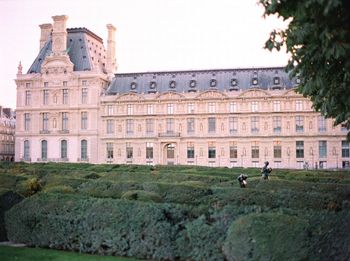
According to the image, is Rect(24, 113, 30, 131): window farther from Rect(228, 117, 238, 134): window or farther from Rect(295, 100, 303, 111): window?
Rect(295, 100, 303, 111): window

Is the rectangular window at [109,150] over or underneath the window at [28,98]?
underneath

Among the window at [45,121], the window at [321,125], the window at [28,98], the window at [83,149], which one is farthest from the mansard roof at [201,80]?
the window at [28,98]

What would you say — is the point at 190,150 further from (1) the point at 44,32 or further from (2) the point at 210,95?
(1) the point at 44,32

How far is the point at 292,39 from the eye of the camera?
36.1 feet

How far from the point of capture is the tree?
9711 millimetres

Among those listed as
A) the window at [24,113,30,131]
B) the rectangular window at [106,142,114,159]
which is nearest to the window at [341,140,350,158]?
the rectangular window at [106,142,114,159]

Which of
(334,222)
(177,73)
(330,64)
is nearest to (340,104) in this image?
(330,64)

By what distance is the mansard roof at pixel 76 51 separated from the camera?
79.8 meters

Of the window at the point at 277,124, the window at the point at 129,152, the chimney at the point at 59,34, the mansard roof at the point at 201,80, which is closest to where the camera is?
the window at the point at 277,124

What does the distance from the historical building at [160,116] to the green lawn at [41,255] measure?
6007 cm

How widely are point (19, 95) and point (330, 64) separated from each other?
76279 millimetres

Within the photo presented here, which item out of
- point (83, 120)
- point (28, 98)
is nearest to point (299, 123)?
point (83, 120)

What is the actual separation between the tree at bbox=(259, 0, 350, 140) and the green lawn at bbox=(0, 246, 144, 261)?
6.95 metres

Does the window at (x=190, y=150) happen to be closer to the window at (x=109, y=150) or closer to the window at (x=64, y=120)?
the window at (x=109, y=150)
